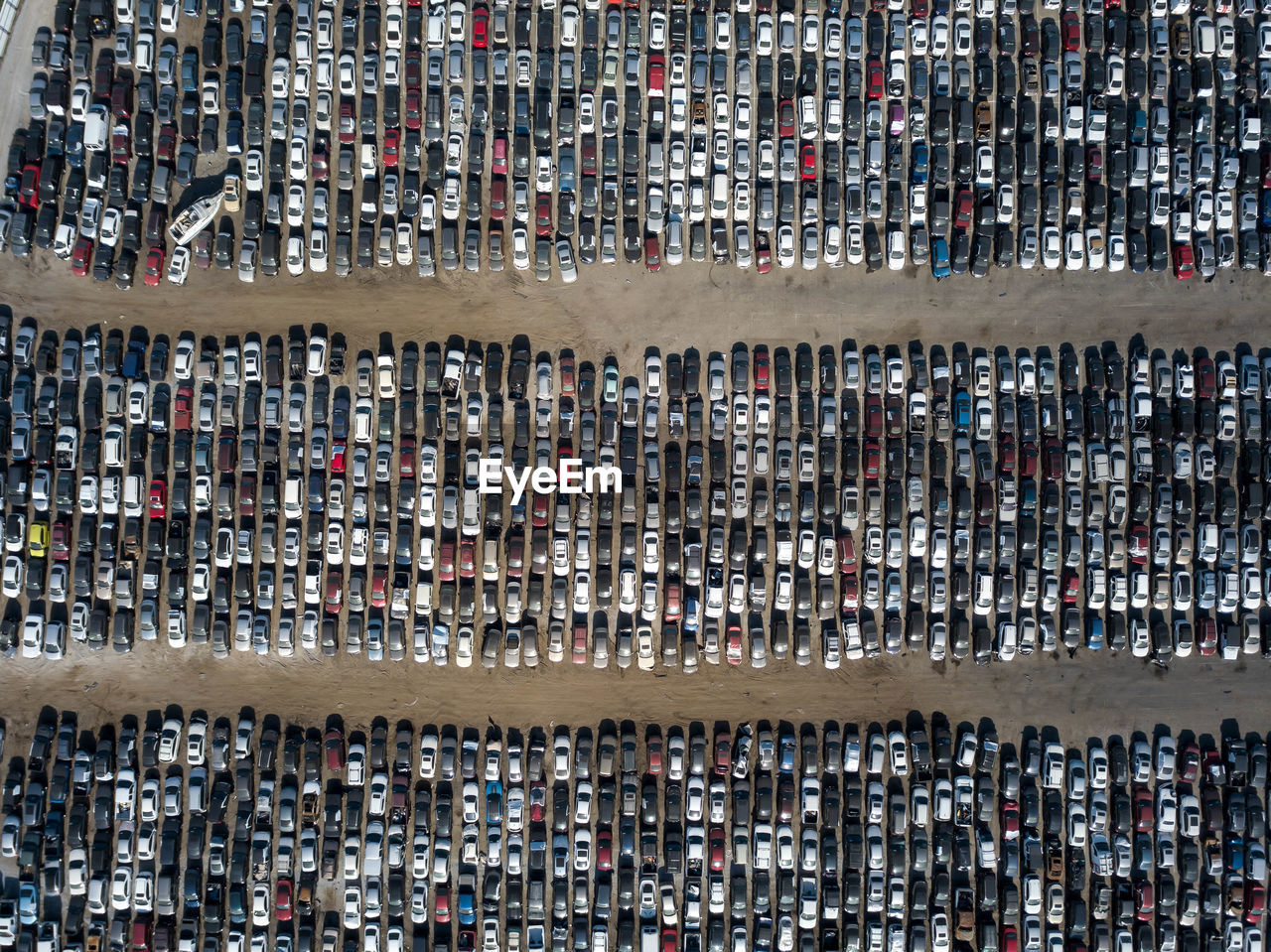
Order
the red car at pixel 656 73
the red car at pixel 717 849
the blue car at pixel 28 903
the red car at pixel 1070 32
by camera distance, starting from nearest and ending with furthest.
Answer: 1. the blue car at pixel 28 903
2. the red car at pixel 717 849
3. the red car at pixel 656 73
4. the red car at pixel 1070 32

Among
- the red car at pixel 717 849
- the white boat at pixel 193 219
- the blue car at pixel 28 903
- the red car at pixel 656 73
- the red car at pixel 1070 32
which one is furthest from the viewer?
the red car at pixel 1070 32

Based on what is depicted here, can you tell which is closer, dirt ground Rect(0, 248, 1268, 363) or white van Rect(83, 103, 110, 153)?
white van Rect(83, 103, 110, 153)

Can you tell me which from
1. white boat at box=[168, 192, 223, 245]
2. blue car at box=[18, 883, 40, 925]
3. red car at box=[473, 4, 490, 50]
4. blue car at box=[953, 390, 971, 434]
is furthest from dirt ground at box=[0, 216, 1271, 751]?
red car at box=[473, 4, 490, 50]

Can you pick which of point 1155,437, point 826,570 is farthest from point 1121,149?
point 826,570

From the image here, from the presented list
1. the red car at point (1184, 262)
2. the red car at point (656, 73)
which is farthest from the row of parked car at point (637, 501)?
the red car at point (656, 73)

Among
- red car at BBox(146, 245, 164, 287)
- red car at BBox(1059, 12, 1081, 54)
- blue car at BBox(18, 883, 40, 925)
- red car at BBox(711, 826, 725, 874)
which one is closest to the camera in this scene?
blue car at BBox(18, 883, 40, 925)

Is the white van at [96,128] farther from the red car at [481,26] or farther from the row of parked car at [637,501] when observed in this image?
the red car at [481,26]

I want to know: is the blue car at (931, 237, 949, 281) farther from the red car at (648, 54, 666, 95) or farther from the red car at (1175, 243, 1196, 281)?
the red car at (648, 54, 666, 95)
